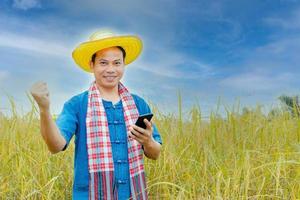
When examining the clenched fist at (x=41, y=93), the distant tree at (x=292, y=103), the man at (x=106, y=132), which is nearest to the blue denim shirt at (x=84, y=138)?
the man at (x=106, y=132)

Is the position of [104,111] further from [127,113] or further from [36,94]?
[36,94]

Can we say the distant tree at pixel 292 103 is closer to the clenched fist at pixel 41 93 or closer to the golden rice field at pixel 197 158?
the golden rice field at pixel 197 158

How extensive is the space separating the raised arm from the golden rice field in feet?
2.23

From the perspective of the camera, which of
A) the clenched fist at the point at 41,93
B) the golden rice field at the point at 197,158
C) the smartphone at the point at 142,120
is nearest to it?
the clenched fist at the point at 41,93

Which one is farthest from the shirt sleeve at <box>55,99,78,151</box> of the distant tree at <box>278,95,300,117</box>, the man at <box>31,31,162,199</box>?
the distant tree at <box>278,95,300,117</box>

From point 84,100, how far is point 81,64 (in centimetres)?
20

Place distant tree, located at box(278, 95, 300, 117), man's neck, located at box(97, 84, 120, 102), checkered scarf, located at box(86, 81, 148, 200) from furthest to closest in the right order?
1. distant tree, located at box(278, 95, 300, 117)
2. man's neck, located at box(97, 84, 120, 102)
3. checkered scarf, located at box(86, 81, 148, 200)

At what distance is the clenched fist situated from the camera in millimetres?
1927

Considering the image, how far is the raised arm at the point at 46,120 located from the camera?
6.34 feet

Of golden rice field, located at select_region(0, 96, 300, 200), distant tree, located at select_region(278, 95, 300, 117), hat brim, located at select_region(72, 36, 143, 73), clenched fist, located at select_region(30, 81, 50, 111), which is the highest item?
hat brim, located at select_region(72, 36, 143, 73)

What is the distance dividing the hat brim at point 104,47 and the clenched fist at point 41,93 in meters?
0.42

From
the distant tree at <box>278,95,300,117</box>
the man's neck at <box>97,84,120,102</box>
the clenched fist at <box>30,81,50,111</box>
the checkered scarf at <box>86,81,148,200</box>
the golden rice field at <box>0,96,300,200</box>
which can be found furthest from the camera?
the distant tree at <box>278,95,300,117</box>

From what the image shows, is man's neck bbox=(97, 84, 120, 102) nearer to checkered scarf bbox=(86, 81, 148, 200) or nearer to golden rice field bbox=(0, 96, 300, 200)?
checkered scarf bbox=(86, 81, 148, 200)

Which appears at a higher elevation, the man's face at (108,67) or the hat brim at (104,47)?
the hat brim at (104,47)
